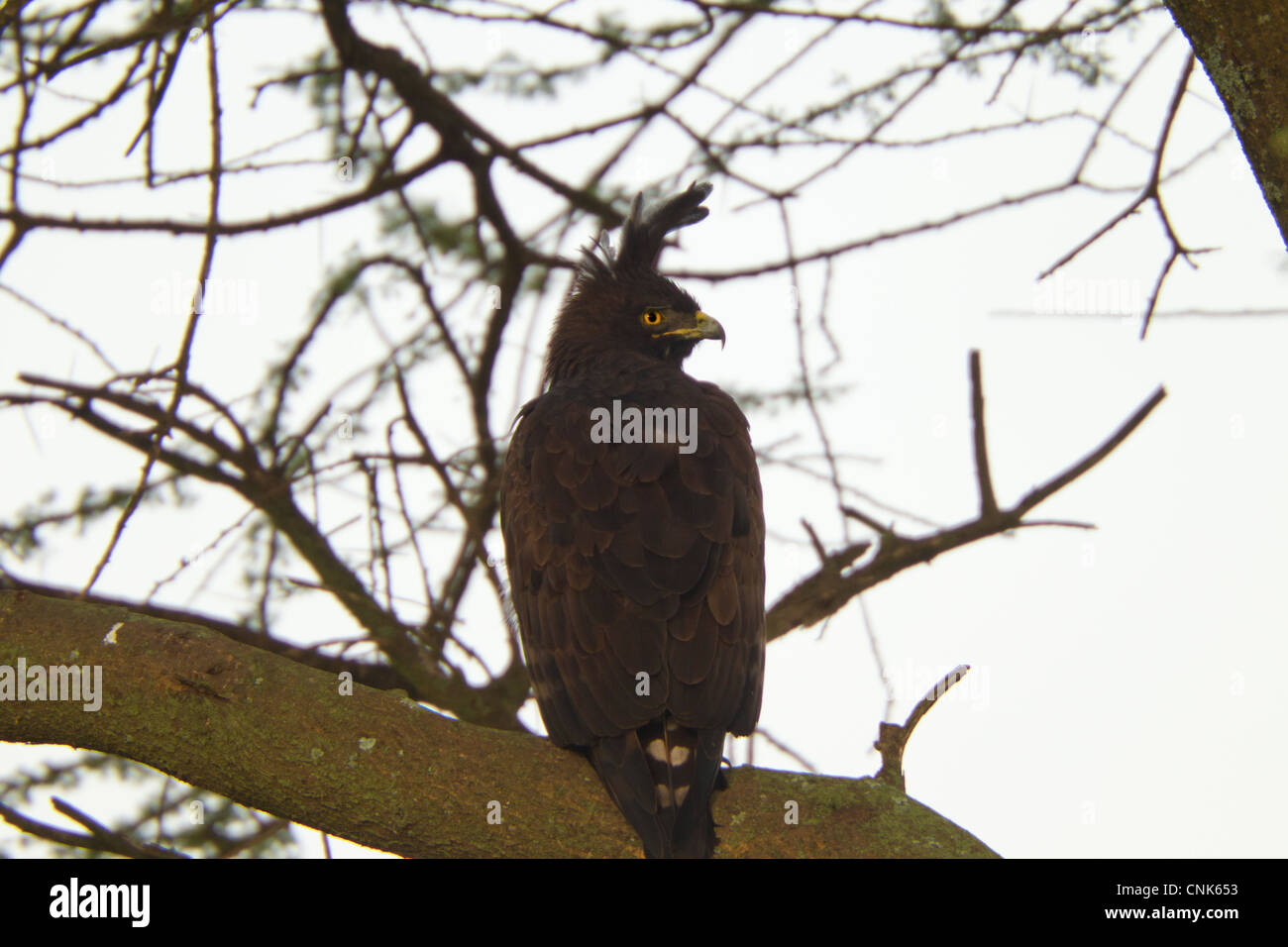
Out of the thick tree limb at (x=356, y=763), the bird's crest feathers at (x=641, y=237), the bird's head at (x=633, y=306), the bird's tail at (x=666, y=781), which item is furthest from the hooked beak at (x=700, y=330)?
the thick tree limb at (x=356, y=763)

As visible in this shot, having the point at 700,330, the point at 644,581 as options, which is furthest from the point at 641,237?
the point at 644,581

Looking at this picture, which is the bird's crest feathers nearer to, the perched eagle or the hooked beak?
the hooked beak

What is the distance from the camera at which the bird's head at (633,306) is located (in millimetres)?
6262

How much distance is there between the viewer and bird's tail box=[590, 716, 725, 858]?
3.60m

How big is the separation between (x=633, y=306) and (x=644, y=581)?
2427 millimetres

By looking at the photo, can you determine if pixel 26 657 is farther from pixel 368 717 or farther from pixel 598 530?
pixel 598 530

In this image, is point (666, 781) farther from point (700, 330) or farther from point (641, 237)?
point (641, 237)

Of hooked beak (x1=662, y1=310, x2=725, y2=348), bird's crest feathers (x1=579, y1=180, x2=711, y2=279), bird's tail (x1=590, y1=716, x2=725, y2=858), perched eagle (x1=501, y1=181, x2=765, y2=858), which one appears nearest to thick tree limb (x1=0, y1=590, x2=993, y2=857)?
bird's tail (x1=590, y1=716, x2=725, y2=858)

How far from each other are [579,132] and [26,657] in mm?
3411

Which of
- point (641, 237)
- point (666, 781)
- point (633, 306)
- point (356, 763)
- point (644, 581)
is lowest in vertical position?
point (666, 781)

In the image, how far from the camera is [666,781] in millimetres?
3771

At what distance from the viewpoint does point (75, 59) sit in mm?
4594
